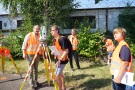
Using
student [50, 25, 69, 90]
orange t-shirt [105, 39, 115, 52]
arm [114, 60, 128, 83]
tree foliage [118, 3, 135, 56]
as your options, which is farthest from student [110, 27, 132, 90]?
tree foliage [118, 3, 135, 56]

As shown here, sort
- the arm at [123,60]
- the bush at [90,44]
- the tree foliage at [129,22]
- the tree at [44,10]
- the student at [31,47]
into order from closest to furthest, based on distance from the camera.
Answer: the arm at [123,60] < the student at [31,47] < the bush at [90,44] < the tree foliage at [129,22] < the tree at [44,10]

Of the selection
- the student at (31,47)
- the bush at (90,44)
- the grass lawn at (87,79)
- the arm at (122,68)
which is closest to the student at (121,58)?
the arm at (122,68)

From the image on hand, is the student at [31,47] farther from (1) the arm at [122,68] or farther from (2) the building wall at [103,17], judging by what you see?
(2) the building wall at [103,17]

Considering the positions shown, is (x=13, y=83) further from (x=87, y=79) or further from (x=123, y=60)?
(x=123, y=60)

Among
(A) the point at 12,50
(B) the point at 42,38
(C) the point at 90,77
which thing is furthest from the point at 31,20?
(B) the point at 42,38

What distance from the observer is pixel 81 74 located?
7926 millimetres

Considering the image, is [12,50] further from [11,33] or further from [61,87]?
[61,87]

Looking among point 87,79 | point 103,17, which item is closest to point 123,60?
point 87,79

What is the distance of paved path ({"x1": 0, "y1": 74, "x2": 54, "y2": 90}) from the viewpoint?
6.78m

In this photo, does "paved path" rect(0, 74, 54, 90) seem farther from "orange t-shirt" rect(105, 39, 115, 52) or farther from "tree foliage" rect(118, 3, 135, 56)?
"tree foliage" rect(118, 3, 135, 56)

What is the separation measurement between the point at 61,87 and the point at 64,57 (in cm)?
85

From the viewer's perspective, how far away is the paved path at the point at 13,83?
678cm

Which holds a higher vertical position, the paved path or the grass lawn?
the grass lawn

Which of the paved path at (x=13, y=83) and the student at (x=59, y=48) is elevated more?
the student at (x=59, y=48)
